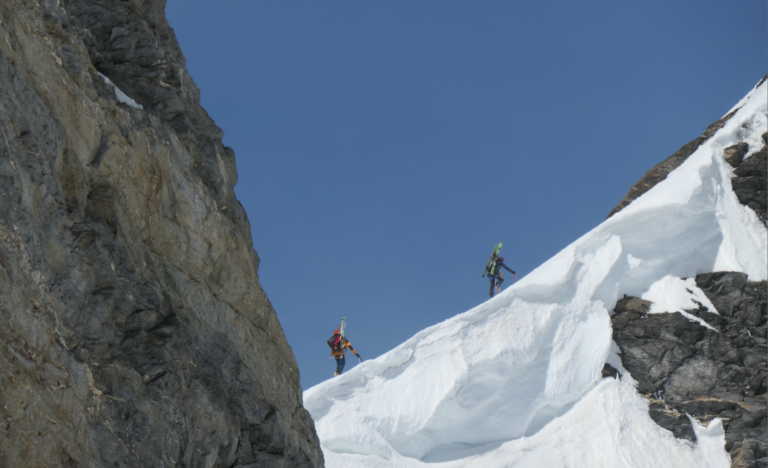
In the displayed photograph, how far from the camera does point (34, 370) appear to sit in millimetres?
4977

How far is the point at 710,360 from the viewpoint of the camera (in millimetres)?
20062

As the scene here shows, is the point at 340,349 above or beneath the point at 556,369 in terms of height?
above

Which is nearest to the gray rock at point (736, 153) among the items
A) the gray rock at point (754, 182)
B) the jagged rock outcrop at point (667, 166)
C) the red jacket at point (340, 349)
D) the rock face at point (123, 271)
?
the gray rock at point (754, 182)

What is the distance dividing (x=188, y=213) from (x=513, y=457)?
535 inches

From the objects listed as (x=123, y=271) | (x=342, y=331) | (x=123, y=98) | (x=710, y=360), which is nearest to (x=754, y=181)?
(x=710, y=360)

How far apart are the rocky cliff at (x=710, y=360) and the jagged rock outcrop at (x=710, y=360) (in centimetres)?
3

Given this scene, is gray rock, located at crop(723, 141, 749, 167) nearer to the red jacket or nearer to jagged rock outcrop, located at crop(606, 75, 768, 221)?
jagged rock outcrop, located at crop(606, 75, 768, 221)

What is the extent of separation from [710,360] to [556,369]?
442cm

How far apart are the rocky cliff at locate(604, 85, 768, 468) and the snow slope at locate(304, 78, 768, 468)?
391mm

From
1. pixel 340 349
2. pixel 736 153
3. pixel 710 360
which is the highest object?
pixel 736 153

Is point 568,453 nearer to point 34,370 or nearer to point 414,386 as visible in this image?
point 414,386

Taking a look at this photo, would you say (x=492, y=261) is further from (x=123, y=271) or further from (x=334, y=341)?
(x=123, y=271)

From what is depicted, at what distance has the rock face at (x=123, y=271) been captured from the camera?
5.26 metres

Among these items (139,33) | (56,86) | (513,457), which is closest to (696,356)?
(513,457)
